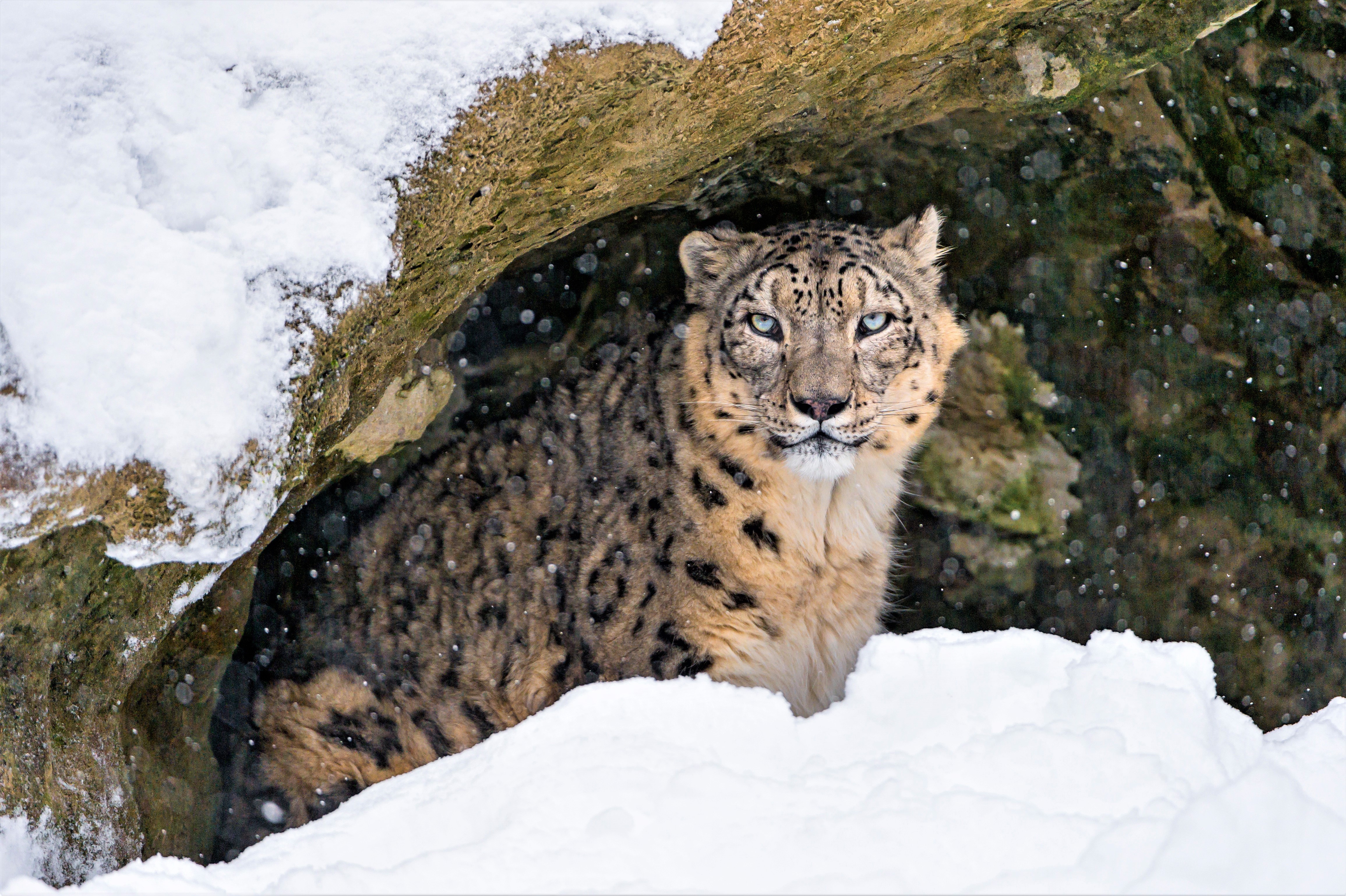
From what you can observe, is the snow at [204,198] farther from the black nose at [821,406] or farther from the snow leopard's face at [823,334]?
the black nose at [821,406]

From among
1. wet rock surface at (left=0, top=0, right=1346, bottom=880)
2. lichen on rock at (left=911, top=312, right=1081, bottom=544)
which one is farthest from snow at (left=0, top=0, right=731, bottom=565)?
lichen on rock at (left=911, top=312, right=1081, bottom=544)

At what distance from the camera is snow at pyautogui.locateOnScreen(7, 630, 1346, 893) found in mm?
2307

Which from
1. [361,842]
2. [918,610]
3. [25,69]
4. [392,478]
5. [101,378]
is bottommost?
[918,610]

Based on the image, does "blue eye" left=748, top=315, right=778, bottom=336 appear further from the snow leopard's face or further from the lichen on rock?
the lichen on rock

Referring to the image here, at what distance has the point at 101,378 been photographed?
9.46ft

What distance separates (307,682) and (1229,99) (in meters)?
5.18

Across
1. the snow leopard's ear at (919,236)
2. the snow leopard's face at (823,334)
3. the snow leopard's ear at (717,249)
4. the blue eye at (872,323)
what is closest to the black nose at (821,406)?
the snow leopard's face at (823,334)

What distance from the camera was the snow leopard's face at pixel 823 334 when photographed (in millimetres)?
4141

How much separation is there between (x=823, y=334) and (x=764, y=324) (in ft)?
0.83

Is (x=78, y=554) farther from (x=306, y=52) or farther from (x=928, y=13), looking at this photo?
(x=928, y=13)

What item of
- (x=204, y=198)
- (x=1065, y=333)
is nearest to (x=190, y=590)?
(x=204, y=198)

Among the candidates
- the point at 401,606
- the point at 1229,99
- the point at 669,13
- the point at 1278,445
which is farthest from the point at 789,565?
the point at 1229,99

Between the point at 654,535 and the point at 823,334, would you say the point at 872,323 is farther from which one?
the point at 654,535

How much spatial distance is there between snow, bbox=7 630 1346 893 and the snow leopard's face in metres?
1.23
